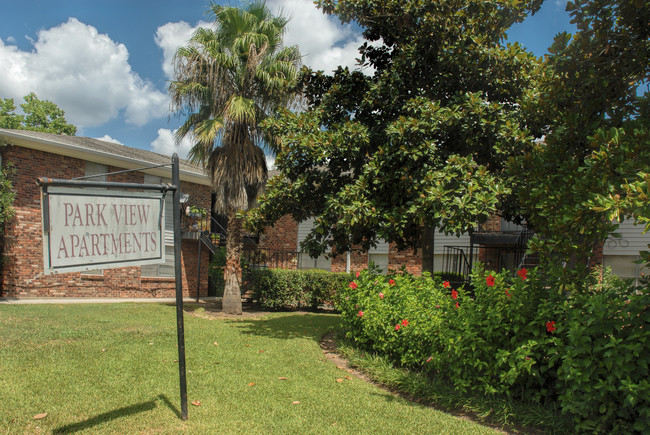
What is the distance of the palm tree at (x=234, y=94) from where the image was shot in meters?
11.2

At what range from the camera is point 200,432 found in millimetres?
3750

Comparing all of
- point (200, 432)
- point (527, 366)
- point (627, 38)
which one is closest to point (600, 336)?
point (527, 366)

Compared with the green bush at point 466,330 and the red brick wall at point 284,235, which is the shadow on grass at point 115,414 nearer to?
the green bush at point 466,330

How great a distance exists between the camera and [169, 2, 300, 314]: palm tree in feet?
36.7

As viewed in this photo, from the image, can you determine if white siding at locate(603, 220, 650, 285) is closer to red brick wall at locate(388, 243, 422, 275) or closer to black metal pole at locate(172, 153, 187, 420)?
red brick wall at locate(388, 243, 422, 275)

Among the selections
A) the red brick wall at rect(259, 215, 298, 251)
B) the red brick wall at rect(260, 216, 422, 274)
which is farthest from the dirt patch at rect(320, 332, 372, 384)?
the red brick wall at rect(259, 215, 298, 251)

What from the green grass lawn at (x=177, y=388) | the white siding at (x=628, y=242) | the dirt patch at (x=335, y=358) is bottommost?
the dirt patch at (x=335, y=358)

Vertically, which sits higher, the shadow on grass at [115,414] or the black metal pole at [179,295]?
the black metal pole at [179,295]

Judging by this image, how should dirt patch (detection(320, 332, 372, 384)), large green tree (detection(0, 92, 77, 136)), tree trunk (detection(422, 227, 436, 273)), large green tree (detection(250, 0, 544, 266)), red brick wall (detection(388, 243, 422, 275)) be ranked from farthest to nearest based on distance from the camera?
large green tree (detection(0, 92, 77, 136)), red brick wall (detection(388, 243, 422, 275)), tree trunk (detection(422, 227, 436, 273)), large green tree (detection(250, 0, 544, 266)), dirt patch (detection(320, 332, 372, 384))

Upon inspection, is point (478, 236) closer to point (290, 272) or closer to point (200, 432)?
point (290, 272)

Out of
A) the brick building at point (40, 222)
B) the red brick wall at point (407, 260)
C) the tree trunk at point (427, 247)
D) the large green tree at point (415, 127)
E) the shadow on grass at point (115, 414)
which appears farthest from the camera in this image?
the red brick wall at point (407, 260)

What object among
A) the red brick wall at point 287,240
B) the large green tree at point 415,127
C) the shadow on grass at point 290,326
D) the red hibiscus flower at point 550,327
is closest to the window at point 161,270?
the red brick wall at point 287,240

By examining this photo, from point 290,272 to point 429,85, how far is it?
788 cm

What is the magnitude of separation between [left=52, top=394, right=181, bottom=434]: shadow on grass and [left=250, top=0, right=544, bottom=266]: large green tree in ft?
11.2
